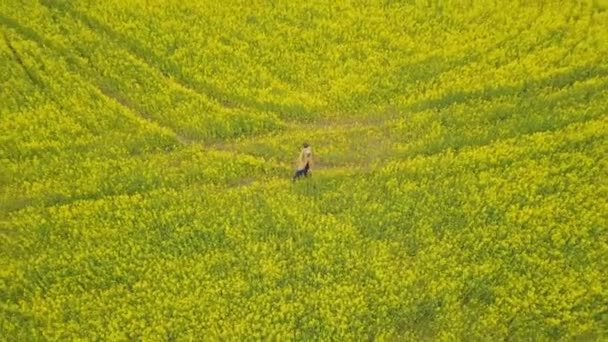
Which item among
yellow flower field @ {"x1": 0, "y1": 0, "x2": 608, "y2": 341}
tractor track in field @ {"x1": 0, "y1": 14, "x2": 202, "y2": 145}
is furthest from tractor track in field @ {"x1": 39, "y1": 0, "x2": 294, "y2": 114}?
tractor track in field @ {"x1": 0, "y1": 14, "x2": 202, "y2": 145}

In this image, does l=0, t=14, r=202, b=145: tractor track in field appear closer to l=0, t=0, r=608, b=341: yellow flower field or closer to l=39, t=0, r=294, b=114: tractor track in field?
l=0, t=0, r=608, b=341: yellow flower field

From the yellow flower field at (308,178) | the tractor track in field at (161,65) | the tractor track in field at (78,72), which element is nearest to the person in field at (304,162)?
the yellow flower field at (308,178)

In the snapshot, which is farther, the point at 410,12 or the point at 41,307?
the point at 410,12

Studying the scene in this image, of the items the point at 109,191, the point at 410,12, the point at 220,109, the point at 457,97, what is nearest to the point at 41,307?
the point at 109,191

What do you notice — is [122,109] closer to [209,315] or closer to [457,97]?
[209,315]

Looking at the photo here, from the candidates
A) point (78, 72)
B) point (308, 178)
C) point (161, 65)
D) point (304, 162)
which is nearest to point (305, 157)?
point (304, 162)

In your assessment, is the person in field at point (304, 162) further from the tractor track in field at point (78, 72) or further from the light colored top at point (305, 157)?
the tractor track in field at point (78, 72)

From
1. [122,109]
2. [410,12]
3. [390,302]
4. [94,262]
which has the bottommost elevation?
[94,262]
